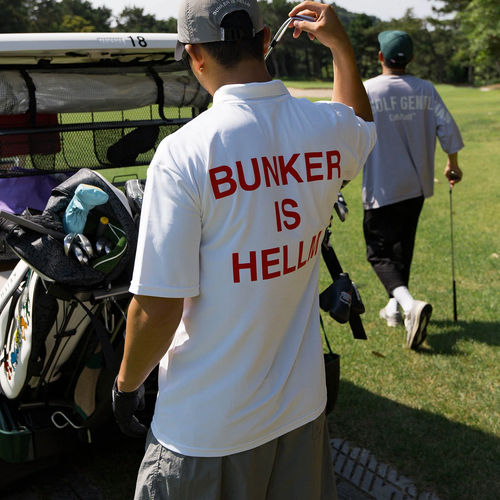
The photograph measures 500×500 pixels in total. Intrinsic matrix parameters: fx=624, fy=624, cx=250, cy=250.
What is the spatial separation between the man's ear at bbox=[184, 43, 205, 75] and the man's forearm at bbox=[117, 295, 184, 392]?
64cm

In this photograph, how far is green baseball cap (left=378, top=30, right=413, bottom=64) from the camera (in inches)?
188

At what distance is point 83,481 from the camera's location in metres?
3.24

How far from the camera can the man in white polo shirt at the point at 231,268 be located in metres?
1.53

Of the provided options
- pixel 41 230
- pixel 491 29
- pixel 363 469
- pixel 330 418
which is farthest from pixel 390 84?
pixel 491 29

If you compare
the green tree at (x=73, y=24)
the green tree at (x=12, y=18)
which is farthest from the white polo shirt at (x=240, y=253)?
the green tree at (x=73, y=24)

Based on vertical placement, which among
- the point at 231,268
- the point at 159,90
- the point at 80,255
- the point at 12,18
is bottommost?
the point at 80,255

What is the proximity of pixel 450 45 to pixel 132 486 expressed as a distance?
9641cm

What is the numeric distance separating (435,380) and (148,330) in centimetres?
297

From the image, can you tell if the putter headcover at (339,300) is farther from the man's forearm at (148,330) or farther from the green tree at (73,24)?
the green tree at (73,24)

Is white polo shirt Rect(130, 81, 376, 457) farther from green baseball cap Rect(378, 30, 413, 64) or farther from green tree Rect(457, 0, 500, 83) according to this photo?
green tree Rect(457, 0, 500, 83)

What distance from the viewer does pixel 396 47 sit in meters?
4.77

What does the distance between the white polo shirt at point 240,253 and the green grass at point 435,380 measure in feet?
5.77

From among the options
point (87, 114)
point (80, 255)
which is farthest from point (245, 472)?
point (87, 114)

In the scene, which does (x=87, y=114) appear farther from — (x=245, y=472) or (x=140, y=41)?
(x=245, y=472)
